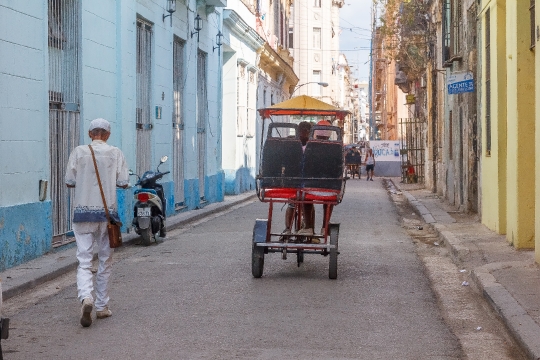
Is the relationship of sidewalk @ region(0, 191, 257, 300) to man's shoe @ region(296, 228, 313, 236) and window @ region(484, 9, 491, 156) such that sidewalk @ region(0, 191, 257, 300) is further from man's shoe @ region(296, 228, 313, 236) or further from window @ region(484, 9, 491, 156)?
window @ region(484, 9, 491, 156)

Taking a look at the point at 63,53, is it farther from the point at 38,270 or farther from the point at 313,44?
the point at 313,44

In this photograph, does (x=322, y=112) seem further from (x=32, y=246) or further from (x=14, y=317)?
(x=14, y=317)

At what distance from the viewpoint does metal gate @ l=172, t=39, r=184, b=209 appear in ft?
69.7

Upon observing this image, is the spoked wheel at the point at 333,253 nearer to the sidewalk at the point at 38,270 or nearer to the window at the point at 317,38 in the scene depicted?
the sidewalk at the point at 38,270

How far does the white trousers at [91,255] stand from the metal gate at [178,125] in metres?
12.6

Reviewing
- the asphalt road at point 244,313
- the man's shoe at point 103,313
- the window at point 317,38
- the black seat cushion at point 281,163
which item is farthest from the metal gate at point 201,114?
the window at point 317,38

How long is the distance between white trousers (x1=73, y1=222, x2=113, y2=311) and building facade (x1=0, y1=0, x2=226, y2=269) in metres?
3.01

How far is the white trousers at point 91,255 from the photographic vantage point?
26.7ft

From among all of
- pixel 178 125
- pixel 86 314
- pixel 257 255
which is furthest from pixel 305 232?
pixel 178 125

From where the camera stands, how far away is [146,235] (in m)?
14.6

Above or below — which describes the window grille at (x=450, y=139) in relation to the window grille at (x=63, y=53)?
below

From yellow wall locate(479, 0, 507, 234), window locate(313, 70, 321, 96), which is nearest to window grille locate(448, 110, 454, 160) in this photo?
yellow wall locate(479, 0, 507, 234)

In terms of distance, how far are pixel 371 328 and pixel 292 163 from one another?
343 centimetres

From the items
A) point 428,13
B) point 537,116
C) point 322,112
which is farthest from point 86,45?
point 428,13
